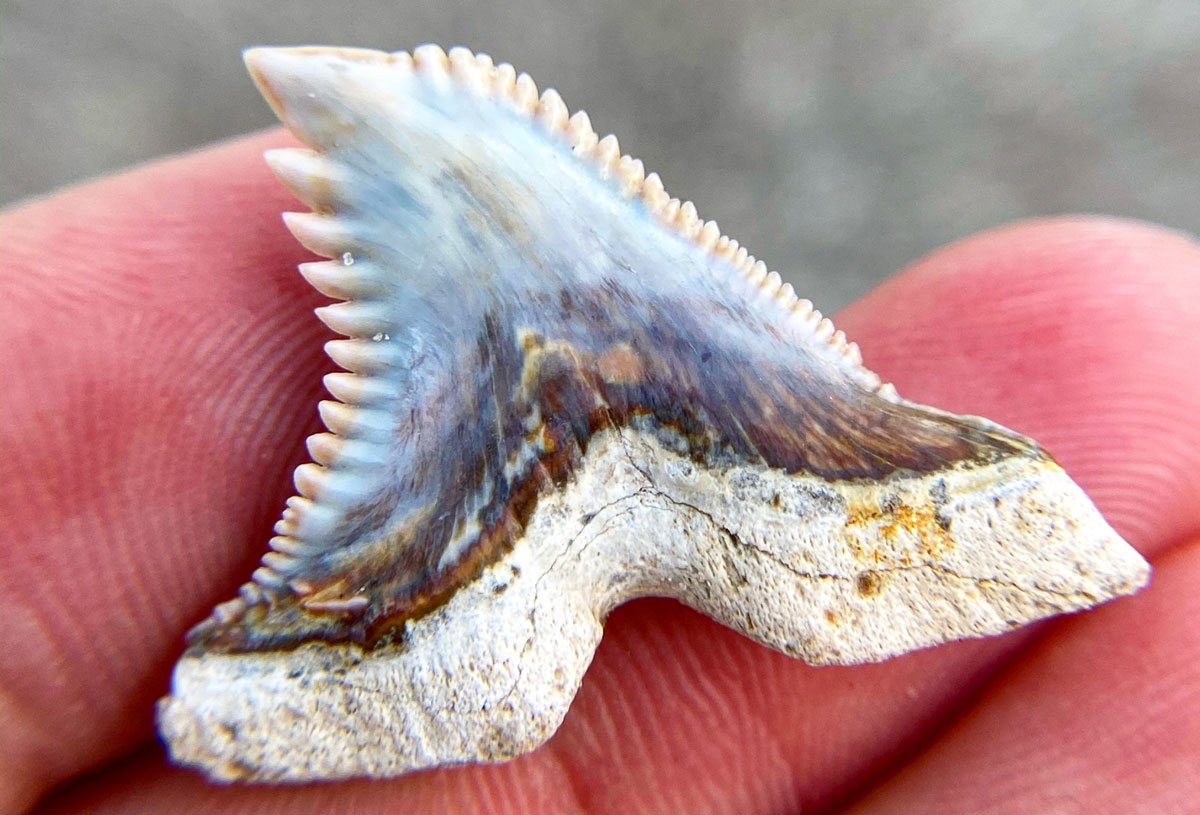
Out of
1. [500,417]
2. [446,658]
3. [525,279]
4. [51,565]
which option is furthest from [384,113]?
[51,565]

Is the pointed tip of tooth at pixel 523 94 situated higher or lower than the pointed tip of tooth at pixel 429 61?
higher

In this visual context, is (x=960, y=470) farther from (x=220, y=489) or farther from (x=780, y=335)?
(x=220, y=489)

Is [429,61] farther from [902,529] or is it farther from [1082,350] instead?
[1082,350]

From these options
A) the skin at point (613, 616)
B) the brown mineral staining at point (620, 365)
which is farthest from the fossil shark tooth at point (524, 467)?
the skin at point (613, 616)

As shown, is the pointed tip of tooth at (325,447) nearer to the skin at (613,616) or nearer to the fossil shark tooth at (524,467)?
the fossil shark tooth at (524,467)

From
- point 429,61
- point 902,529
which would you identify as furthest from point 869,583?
point 429,61

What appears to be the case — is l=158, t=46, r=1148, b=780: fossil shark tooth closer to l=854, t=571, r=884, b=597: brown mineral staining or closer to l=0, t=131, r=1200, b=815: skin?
l=854, t=571, r=884, b=597: brown mineral staining
